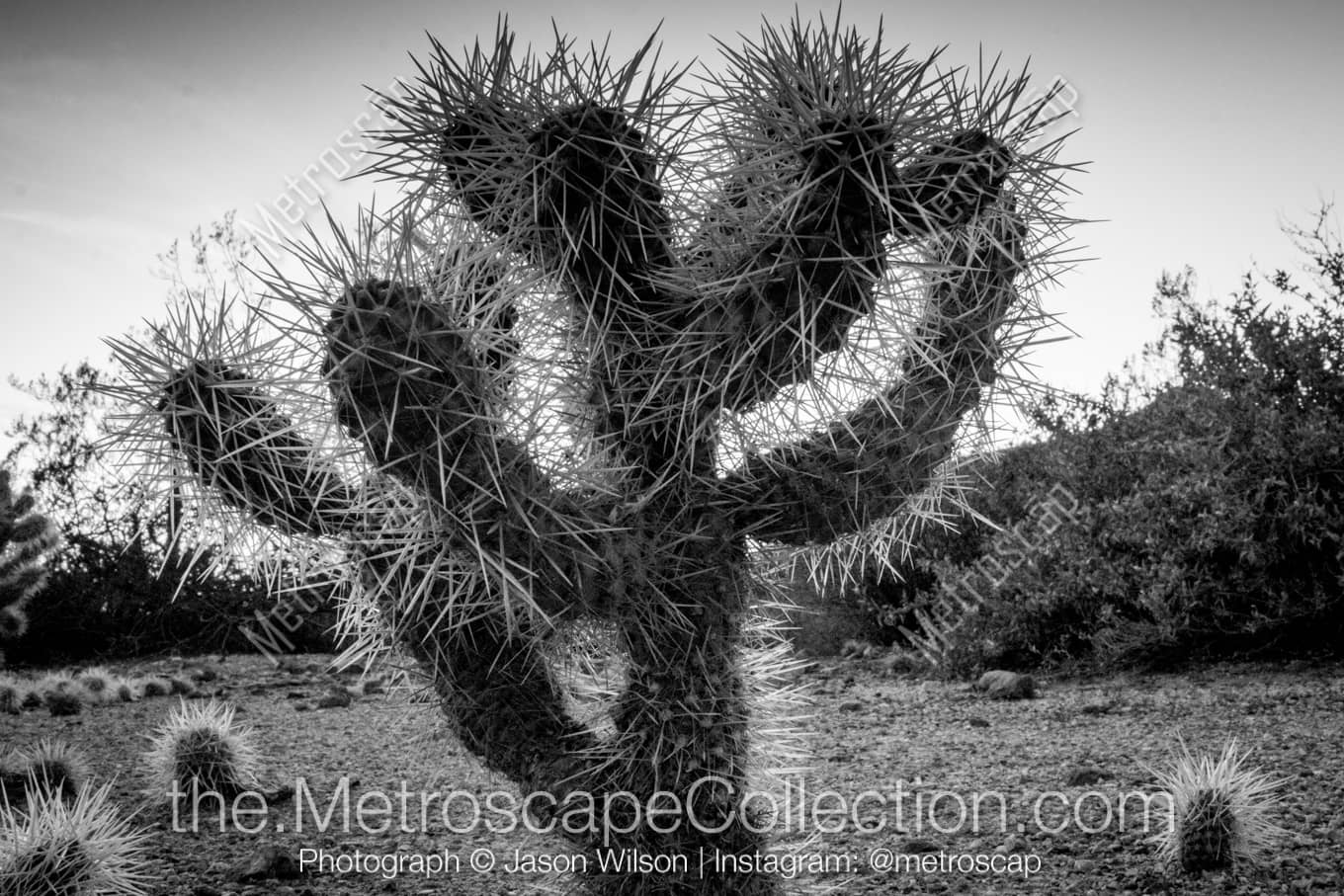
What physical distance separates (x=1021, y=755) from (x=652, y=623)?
3.05 m

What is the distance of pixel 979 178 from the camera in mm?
2057

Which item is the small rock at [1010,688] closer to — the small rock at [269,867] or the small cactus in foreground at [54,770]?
the small rock at [269,867]

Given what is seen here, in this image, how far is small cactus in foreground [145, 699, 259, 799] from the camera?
3.89 m

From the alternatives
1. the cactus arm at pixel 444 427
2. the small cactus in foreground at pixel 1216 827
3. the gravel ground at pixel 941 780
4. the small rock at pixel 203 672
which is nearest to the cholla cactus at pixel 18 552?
the small rock at pixel 203 672

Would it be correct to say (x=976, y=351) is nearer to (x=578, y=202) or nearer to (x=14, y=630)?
(x=578, y=202)

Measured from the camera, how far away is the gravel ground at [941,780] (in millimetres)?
2791

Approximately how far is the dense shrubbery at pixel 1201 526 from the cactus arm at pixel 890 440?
3716 mm

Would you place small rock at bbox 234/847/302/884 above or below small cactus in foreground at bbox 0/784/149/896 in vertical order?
below

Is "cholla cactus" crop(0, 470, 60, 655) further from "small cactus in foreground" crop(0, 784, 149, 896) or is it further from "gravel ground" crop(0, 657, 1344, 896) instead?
"small cactus in foreground" crop(0, 784, 149, 896)

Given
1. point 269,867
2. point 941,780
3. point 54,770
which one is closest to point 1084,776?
point 941,780

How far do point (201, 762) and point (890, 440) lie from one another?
3377 mm

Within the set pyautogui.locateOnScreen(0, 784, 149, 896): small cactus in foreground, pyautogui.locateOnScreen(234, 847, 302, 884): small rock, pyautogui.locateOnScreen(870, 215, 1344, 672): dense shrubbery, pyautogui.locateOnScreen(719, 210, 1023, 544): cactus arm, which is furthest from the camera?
pyautogui.locateOnScreen(870, 215, 1344, 672): dense shrubbery

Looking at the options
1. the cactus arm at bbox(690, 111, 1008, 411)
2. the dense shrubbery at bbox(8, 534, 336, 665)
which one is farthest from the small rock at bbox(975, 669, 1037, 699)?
the dense shrubbery at bbox(8, 534, 336, 665)

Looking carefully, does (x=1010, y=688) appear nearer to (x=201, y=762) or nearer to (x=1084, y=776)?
(x=1084, y=776)
